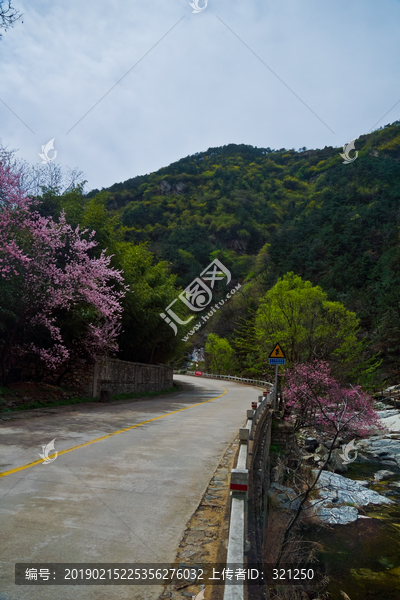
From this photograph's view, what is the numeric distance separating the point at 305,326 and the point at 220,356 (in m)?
38.2

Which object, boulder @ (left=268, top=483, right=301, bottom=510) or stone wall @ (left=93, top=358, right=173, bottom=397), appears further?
stone wall @ (left=93, top=358, right=173, bottom=397)

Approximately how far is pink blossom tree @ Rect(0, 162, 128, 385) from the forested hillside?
446 inches

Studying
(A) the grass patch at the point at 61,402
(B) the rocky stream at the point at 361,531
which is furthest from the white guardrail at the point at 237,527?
(A) the grass patch at the point at 61,402

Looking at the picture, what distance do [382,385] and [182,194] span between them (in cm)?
8297

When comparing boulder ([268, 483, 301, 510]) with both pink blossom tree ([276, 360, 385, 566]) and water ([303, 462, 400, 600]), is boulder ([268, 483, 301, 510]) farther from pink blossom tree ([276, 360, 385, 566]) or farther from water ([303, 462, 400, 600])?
pink blossom tree ([276, 360, 385, 566])

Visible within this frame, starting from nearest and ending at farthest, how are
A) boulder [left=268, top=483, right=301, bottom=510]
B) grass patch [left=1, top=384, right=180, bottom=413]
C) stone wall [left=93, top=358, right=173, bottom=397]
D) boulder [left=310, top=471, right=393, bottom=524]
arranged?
1. boulder [left=268, top=483, right=301, bottom=510]
2. boulder [left=310, top=471, right=393, bottom=524]
3. grass patch [left=1, top=384, right=180, bottom=413]
4. stone wall [left=93, top=358, right=173, bottom=397]

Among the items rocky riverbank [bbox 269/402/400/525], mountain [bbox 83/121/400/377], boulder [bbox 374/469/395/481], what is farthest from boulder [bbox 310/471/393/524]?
mountain [bbox 83/121/400/377]

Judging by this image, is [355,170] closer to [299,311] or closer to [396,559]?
[299,311]

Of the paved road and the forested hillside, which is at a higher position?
the forested hillside

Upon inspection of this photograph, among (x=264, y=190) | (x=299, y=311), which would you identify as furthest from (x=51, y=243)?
(x=264, y=190)

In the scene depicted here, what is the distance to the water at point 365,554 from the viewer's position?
9.52 metres

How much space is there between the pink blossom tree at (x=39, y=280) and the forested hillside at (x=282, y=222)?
11.3 m

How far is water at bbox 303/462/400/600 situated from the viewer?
9.52 meters

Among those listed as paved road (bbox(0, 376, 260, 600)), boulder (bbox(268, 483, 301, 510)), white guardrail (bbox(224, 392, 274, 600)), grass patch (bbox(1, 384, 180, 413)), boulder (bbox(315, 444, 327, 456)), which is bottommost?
boulder (bbox(315, 444, 327, 456))
